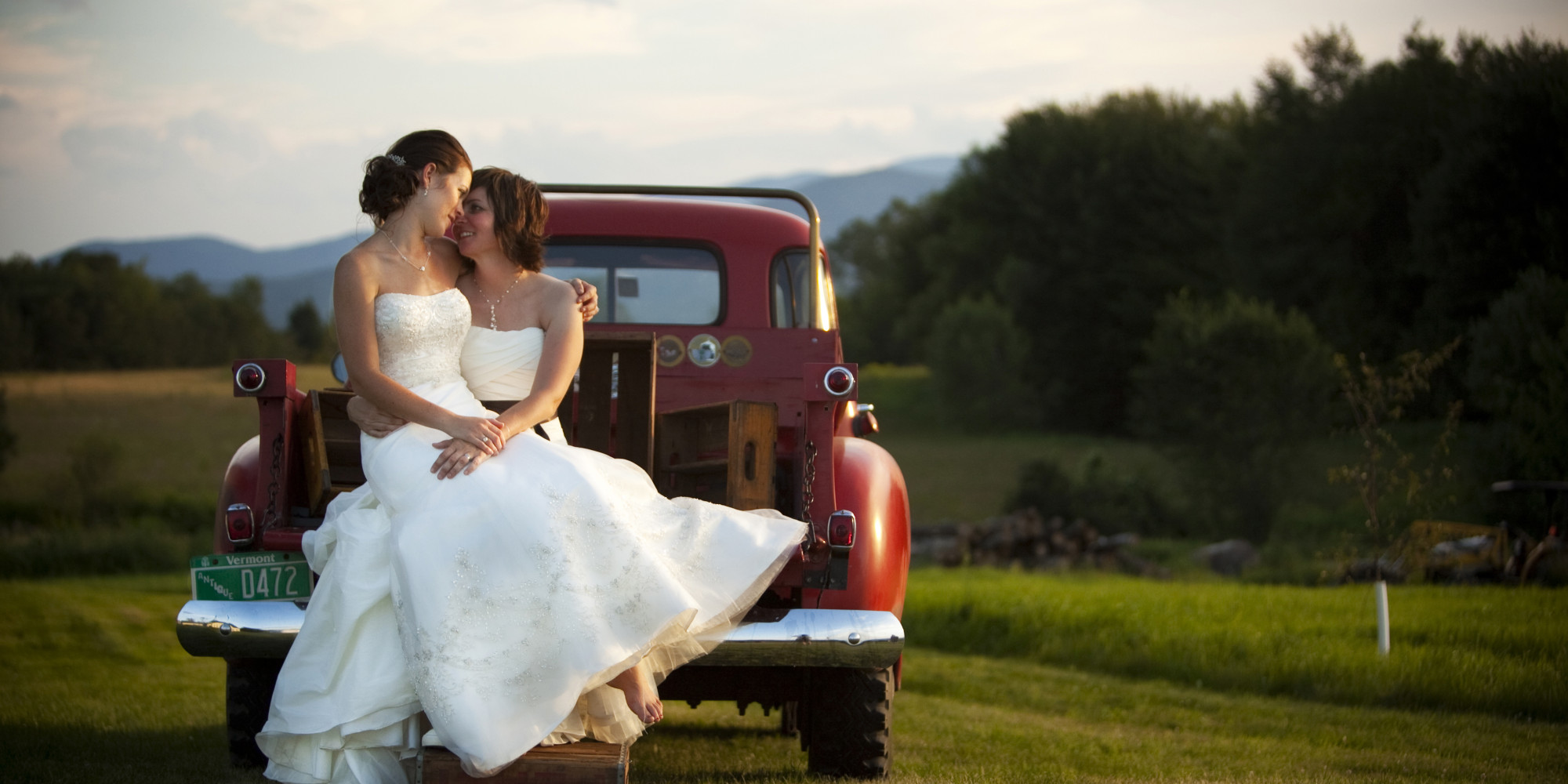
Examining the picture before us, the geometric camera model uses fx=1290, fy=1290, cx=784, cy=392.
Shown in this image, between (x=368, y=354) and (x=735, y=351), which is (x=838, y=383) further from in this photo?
(x=735, y=351)

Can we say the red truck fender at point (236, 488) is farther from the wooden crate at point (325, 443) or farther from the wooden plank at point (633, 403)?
the wooden plank at point (633, 403)

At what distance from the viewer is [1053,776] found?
5445 millimetres

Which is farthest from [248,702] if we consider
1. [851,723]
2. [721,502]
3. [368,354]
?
[851,723]

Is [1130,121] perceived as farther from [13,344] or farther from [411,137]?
[411,137]

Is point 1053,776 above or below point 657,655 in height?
below

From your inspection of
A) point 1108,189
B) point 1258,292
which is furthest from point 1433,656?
point 1108,189

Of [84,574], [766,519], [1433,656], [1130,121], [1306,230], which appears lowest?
[84,574]

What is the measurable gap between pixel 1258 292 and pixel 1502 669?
35.8m

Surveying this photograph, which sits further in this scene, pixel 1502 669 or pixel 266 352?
pixel 266 352

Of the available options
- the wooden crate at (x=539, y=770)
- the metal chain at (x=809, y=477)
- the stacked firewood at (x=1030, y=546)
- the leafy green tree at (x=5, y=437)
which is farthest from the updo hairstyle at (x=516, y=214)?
the leafy green tree at (x=5, y=437)

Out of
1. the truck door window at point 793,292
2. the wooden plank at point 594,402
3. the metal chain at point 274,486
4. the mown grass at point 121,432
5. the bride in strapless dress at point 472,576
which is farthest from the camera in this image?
the mown grass at point 121,432

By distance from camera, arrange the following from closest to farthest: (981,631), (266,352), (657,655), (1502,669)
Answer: (657,655) → (1502,669) → (981,631) → (266,352)

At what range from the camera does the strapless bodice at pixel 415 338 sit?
4.24m

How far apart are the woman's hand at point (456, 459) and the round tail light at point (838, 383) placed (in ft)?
3.82
